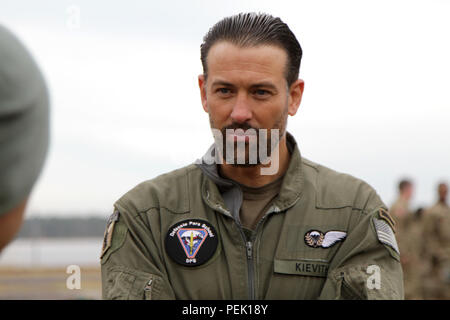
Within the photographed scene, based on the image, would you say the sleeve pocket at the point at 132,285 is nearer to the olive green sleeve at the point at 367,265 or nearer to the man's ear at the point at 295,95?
the olive green sleeve at the point at 367,265

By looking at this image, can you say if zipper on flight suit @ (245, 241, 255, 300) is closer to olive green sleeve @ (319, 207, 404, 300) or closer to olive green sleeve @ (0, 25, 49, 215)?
olive green sleeve @ (319, 207, 404, 300)

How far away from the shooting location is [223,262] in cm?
337

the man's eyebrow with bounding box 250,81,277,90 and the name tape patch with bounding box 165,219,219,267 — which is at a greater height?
the man's eyebrow with bounding box 250,81,277,90

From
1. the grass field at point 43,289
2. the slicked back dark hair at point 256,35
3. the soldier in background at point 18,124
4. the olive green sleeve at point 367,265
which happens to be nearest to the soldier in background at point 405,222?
the grass field at point 43,289

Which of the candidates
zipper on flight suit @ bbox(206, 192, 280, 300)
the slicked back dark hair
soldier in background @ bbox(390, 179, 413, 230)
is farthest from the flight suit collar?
soldier in background @ bbox(390, 179, 413, 230)

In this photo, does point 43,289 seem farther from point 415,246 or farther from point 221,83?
point 221,83

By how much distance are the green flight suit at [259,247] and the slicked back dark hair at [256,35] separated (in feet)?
1.86

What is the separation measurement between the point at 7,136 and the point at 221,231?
201 cm

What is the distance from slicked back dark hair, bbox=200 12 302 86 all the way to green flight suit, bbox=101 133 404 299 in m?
0.57

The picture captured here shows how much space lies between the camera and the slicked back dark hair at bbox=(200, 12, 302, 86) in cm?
353

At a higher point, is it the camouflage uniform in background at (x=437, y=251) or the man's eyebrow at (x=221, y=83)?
the man's eyebrow at (x=221, y=83)

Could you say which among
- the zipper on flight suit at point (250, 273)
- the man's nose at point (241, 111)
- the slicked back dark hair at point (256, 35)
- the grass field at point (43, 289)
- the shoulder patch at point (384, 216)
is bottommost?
the grass field at point (43, 289)

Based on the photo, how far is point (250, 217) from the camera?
346 centimetres

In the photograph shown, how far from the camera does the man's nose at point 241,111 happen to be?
3.29m
